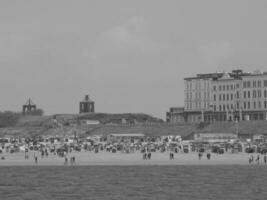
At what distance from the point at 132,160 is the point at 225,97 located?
6982cm

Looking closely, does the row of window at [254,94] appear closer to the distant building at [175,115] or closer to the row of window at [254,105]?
the row of window at [254,105]

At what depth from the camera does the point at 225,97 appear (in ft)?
569

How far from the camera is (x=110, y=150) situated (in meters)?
124

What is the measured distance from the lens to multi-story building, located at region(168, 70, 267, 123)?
166625 millimetres

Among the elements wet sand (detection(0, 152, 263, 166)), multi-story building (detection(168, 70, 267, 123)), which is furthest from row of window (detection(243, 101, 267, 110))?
wet sand (detection(0, 152, 263, 166))

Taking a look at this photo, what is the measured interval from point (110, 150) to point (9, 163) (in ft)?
68.6

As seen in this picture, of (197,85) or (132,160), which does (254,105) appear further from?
(132,160)

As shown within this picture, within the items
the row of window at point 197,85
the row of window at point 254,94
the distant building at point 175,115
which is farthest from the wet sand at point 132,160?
the distant building at point 175,115

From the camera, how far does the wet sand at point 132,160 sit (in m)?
102

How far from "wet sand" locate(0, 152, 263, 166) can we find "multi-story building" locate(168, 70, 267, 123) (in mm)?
53882

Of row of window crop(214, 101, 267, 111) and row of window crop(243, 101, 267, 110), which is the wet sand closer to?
row of window crop(243, 101, 267, 110)

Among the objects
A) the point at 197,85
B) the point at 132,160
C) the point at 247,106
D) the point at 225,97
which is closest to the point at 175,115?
the point at 197,85
